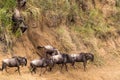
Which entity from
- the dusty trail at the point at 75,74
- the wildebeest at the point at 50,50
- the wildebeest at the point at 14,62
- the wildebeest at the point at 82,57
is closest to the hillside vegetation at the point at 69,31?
the dusty trail at the point at 75,74

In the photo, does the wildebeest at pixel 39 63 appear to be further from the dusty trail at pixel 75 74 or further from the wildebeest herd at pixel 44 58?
the dusty trail at pixel 75 74

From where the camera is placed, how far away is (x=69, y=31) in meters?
20.1

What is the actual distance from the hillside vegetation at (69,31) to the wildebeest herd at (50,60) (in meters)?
0.38

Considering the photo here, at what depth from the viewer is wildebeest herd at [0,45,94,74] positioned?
1591 cm

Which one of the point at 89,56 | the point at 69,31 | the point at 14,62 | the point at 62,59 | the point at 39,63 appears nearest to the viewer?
the point at 14,62

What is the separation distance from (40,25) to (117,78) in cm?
453

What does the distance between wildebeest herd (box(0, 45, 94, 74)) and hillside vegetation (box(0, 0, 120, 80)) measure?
14.9 inches

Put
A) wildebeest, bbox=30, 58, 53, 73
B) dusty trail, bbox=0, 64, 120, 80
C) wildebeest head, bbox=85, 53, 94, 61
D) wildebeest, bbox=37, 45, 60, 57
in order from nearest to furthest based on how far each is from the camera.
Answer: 1. dusty trail, bbox=0, 64, 120, 80
2. wildebeest, bbox=30, 58, 53, 73
3. wildebeest, bbox=37, 45, 60, 57
4. wildebeest head, bbox=85, 53, 94, 61

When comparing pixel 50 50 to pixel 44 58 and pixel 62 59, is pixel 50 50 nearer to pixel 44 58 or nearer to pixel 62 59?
pixel 62 59

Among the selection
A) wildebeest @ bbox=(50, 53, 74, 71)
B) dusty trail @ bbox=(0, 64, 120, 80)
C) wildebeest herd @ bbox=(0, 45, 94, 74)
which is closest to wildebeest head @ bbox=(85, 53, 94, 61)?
wildebeest herd @ bbox=(0, 45, 94, 74)

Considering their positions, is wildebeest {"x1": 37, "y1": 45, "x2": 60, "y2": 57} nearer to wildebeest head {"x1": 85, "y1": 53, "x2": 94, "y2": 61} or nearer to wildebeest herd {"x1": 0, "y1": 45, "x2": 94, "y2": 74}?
wildebeest herd {"x1": 0, "y1": 45, "x2": 94, "y2": 74}

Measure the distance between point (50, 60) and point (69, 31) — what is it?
359 centimetres

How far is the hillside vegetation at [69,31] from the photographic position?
1703cm

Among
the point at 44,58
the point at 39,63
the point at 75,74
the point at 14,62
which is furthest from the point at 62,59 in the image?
the point at 14,62
